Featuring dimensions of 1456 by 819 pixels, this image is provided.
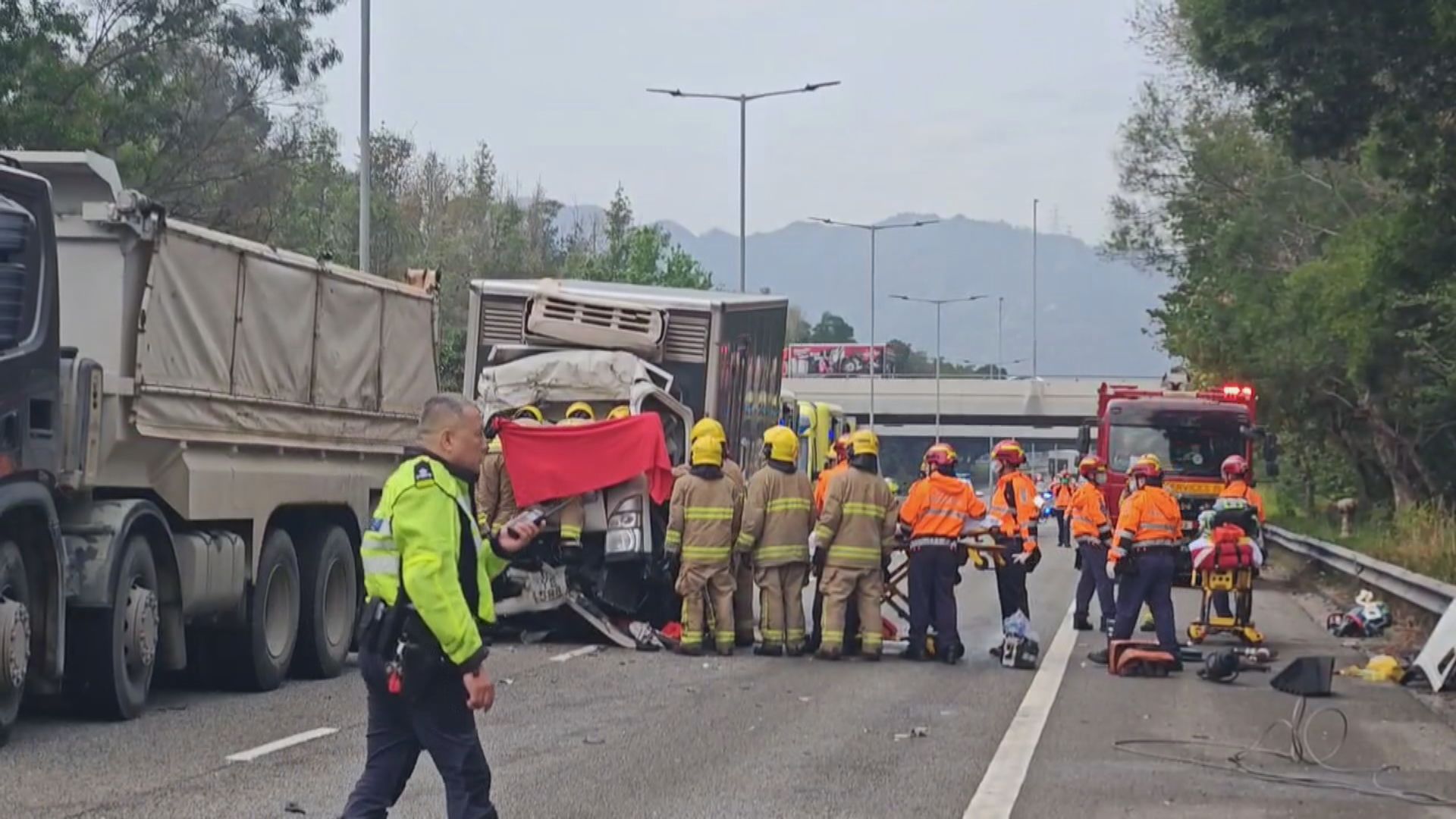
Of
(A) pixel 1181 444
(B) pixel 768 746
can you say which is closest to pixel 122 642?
(B) pixel 768 746

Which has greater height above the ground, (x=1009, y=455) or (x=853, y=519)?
(x=1009, y=455)

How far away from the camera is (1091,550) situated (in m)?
18.9

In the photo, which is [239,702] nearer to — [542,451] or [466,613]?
[542,451]

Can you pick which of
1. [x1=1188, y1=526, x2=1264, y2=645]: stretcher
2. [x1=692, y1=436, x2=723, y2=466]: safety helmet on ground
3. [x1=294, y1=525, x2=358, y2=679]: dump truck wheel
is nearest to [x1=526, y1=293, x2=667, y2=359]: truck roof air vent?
[x1=692, y1=436, x2=723, y2=466]: safety helmet on ground

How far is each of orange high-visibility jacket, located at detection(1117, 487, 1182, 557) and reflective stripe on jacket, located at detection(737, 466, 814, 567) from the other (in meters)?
2.55

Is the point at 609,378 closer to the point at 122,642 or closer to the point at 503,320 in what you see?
the point at 503,320

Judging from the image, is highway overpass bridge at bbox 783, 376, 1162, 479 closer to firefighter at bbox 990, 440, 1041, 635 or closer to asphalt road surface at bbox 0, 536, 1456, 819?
firefighter at bbox 990, 440, 1041, 635

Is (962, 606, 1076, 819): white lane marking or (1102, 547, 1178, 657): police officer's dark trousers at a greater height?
(1102, 547, 1178, 657): police officer's dark trousers

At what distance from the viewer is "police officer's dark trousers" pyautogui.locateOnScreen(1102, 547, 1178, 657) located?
51.5ft

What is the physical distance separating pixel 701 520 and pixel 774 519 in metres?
0.58

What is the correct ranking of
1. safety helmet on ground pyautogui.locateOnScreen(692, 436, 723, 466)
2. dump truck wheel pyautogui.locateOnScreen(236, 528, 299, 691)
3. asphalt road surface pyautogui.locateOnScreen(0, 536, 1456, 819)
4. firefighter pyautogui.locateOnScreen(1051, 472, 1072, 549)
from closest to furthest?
1. asphalt road surface pyautogui.locateOnScreen(0, 536, 1456, 819)
2. dump truck wheel pyautogui.locateOnScreen(236, 528, 299, 691)
3. safety helmet on ground pyautogui.locateOnScreen(692, 436, 723, 466)
4. firefighter pyautogui.locateOnScreen(1051, 472, 1072, 549)

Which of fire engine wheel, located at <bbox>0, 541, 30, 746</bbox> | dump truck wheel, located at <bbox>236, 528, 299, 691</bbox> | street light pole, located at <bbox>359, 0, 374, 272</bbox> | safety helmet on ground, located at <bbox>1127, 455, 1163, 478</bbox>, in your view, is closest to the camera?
fire engine wheel, located at <bbox>0, 541, 30, 746</bbox>

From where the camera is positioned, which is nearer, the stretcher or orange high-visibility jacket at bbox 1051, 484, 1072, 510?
the stretcher

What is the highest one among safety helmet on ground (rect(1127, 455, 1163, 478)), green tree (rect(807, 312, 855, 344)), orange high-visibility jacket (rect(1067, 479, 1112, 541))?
green tree (rect(807, 312, 855, 344))
